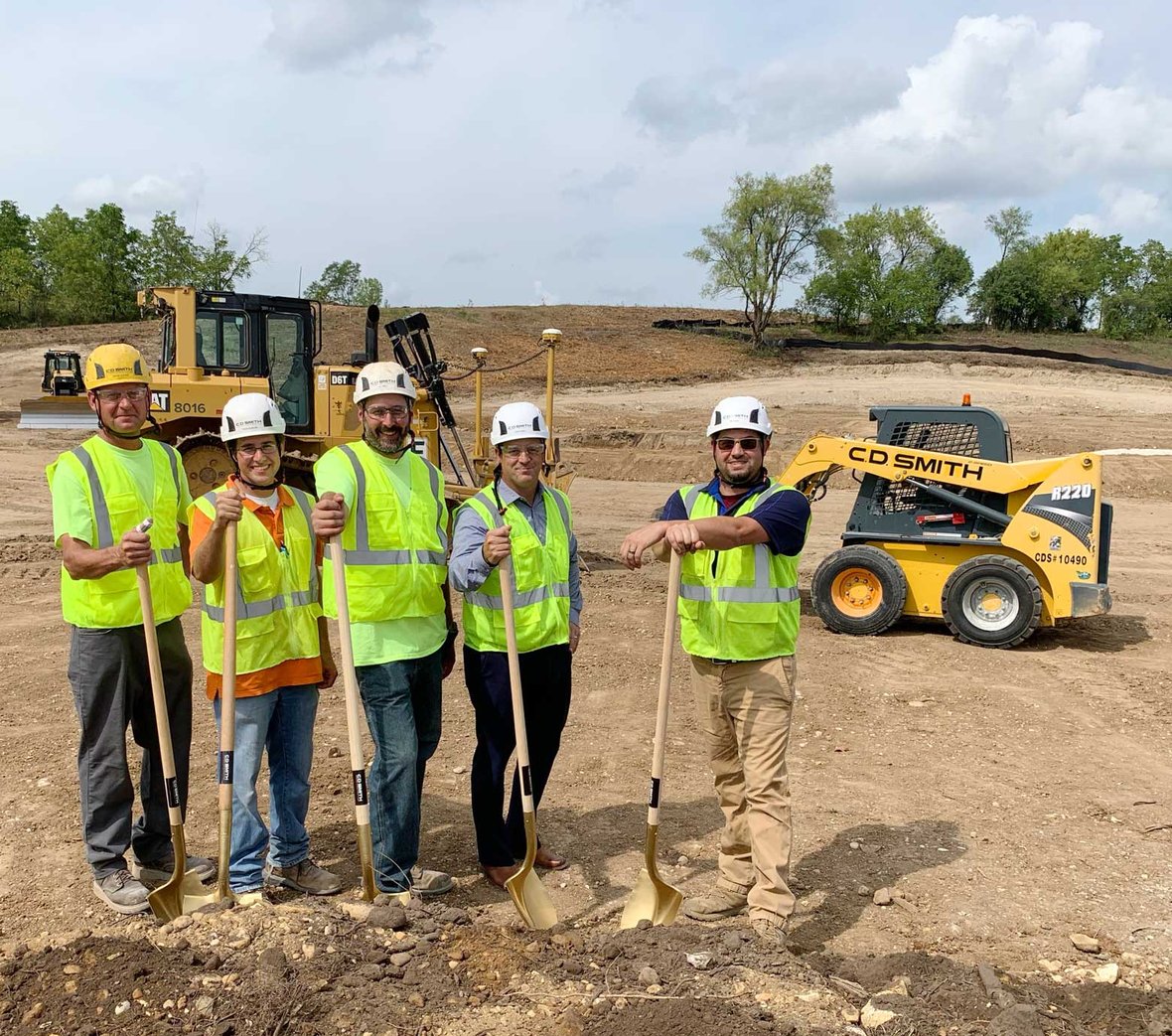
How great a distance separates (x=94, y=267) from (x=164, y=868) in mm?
47506

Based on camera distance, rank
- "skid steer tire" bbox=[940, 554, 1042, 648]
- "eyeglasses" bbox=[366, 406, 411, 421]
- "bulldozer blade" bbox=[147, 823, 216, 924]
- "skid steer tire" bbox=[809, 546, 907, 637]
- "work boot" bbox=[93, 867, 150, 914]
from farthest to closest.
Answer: "skid steer tire" bbox=[809, 546, 907, 637] → "skid steer tire" bbox=[940, 554, 1042, 648] → "work boot" bbox=[93, 867, 150, 914] → "eyeglasses" bbox=[366, 406, 411, 421] → "bulldozer blade" bbox=[147, 823, 216, 924]

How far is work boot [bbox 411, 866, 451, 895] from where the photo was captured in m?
4.37

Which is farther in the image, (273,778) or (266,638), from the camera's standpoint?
(273,778)

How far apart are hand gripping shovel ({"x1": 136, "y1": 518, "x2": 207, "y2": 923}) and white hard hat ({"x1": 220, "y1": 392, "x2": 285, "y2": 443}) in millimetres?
465

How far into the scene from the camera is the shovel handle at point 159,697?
12.7 ft

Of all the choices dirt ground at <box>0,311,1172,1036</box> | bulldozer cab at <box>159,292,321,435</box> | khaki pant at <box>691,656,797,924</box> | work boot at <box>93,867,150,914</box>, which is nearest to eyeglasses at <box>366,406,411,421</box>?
khaki pant at <box>691,656,797,924</box>

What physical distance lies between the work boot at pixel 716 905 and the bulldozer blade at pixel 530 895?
1.85 feet

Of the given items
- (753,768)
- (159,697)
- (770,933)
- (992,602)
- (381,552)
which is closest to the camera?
(770,933)

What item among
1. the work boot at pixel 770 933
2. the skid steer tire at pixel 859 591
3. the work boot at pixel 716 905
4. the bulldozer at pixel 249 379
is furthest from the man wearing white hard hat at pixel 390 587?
the bulldozer at pixel 249 379

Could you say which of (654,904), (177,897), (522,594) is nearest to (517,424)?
(522,594)

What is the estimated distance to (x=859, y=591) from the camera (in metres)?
9.39

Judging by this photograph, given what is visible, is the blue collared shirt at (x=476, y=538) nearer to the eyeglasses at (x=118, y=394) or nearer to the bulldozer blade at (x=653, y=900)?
the bulldozer blade at (x=653, y=900)

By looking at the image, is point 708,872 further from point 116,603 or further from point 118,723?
point 116,603

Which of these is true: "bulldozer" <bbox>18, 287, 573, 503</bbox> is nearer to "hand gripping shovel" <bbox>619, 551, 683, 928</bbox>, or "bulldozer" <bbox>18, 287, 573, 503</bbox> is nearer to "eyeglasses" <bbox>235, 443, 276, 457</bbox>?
"eyeglasses" <bbox>235, 443, 276, 457</bbox>
